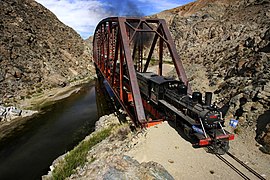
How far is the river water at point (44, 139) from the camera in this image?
17.2 m

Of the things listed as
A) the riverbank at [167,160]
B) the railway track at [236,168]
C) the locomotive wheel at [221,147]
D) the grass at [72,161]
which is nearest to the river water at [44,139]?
the grass at [72,161]

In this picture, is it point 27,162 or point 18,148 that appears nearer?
point 27,162

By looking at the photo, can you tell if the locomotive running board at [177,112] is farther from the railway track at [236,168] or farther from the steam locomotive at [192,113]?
the railway track at [236,168]

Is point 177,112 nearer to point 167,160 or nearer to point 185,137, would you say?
point 185,137

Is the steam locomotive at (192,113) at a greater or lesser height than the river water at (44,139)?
greater

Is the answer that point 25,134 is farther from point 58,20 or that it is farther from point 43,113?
point 58,20

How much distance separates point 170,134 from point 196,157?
8.16 ft

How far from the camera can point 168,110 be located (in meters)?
14.3

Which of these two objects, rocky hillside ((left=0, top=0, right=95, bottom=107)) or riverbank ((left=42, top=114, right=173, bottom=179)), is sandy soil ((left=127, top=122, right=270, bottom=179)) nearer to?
riverbank ((left=42, top=114, right=173, bottom=179))

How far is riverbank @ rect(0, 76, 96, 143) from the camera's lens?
2553cm

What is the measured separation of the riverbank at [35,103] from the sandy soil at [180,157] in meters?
19.6

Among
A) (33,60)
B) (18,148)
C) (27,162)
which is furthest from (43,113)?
(33,60)

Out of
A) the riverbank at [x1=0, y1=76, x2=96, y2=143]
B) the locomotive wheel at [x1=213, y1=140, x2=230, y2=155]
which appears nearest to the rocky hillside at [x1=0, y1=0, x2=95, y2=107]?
the riverbank at [x1=0, y1=76, x2=96, y2=143]

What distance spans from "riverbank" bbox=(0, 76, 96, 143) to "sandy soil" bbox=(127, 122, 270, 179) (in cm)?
1956
